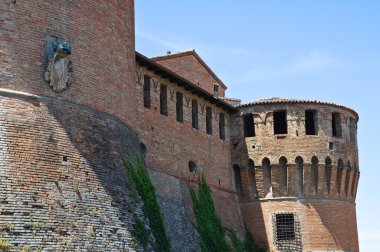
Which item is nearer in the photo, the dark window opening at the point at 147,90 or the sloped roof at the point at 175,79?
the sloped roof at the point at 175,79

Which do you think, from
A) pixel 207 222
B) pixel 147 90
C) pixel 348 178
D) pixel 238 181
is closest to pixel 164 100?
pixel 147 90

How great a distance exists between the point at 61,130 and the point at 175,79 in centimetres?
1093

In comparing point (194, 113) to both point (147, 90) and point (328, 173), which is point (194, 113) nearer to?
point (147, 90)

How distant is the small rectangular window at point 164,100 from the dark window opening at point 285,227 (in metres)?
8.66

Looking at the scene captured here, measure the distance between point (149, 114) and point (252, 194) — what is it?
907 centimetres

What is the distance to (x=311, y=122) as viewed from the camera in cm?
3241

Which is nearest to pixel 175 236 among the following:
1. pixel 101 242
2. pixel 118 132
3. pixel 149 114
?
pixel 149 114

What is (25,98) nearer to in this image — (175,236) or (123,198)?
(123,198)

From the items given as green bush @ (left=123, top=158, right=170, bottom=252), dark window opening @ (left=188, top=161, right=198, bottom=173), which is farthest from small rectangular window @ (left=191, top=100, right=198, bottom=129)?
green bush @ (left=123, top=158, right=170, bottom=252)

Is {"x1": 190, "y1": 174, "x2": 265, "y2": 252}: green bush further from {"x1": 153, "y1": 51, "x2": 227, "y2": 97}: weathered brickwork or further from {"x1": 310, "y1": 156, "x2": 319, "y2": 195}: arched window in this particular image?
{"x1": 153, "y1": 51, "x2": 227, "y2": 97}: weathered brickwork

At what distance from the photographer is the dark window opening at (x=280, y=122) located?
106 ft

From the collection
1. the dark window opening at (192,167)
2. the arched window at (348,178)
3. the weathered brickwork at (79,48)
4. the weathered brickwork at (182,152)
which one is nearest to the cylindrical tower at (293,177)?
the arched window at (348,178)

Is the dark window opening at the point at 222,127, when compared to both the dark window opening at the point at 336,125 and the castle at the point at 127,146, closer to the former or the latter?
the castle at the point at 127,146

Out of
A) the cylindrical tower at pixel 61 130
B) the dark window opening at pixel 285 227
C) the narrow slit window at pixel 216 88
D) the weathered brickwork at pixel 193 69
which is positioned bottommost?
the dark window opening at pixel 285 227
